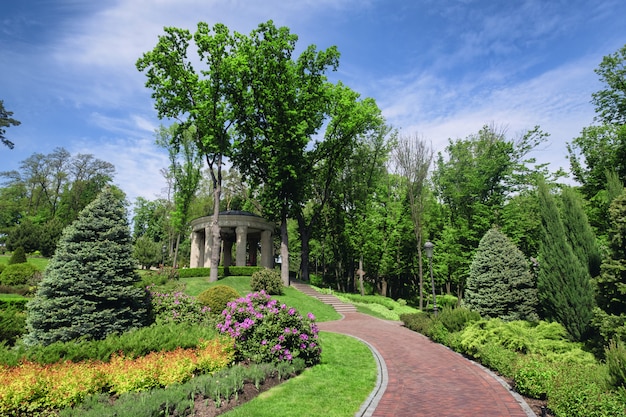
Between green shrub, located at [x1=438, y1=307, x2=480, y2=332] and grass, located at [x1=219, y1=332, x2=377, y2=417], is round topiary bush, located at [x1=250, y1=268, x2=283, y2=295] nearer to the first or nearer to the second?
grass, located at [x1=219, y1=332, x2=377, y2=417]

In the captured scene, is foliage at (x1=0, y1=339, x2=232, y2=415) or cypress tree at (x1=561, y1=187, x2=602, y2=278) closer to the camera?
foliage at (x1=0, y1=339, x2=232, y2=415)

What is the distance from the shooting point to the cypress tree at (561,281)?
40.1 feet

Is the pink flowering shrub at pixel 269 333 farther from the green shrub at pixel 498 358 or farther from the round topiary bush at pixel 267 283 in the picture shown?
the round topiary bush at pixel 267 283

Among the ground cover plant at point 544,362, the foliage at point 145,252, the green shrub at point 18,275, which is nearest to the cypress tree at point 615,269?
the ground cover plant at point 544,362

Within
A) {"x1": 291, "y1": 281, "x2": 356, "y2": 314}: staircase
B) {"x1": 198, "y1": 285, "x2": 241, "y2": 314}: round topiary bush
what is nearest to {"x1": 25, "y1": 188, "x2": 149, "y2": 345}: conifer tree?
{"x1": 198, "y1": 285, "x2": 241, "y2": 314}: round topiary bush

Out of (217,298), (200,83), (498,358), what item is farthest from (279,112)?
(498,358)

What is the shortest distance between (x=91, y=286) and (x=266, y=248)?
25.7 metres

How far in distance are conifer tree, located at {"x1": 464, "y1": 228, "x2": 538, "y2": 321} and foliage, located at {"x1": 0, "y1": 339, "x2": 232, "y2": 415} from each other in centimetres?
1226

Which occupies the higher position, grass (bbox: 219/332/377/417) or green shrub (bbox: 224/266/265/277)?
green shrub (bbox: 224/266/265/277)

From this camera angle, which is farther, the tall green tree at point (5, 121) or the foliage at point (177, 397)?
the tall green tree at point (5, 121)

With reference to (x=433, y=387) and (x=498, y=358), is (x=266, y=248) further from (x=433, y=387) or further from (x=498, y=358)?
(x=433, y=387)

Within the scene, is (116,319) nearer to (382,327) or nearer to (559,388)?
(559,388)

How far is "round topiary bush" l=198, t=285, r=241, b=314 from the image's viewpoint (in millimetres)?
15461

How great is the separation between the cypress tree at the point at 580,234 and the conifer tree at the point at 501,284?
2.36 meters
